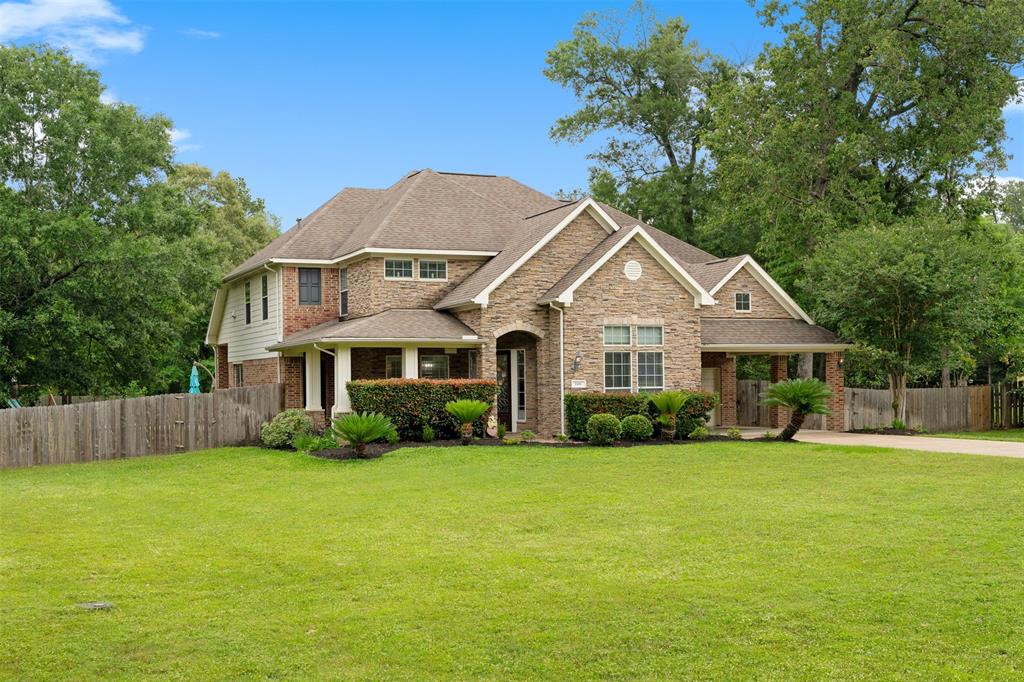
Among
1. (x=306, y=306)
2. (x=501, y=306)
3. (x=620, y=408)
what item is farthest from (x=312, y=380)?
(x=620, y=408)

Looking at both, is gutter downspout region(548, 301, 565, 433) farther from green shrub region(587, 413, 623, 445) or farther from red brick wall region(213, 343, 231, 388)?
red brick wall region(213, 343, 231, 388)

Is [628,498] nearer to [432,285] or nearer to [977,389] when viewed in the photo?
[432,285]

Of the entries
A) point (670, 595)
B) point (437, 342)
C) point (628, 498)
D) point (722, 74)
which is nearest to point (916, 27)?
point (722, 74)

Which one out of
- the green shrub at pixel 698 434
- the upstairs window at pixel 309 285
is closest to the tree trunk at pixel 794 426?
the green shrub at pixel 698 434

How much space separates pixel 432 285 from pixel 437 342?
12.5 ft

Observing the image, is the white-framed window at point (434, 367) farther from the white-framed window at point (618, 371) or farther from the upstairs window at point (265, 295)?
the upstairs window at point (265, 295)

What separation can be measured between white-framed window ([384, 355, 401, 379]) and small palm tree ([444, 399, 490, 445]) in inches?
207

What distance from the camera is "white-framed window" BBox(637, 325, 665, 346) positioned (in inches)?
1071

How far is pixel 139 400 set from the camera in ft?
79.3

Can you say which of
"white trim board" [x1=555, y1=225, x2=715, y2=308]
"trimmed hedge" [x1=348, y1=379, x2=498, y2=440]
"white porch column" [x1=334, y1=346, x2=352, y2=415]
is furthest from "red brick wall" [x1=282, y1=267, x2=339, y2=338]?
"white trim board" [x1=555, y1=225, x2=715, y2=308]

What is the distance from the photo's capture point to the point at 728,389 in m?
33.5

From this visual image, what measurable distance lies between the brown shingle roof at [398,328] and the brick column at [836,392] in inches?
453

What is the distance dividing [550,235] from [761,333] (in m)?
7.80

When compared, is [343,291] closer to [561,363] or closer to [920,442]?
[561,363]
